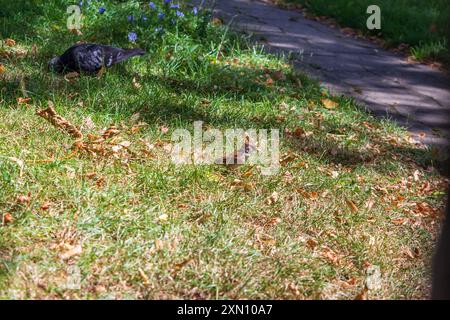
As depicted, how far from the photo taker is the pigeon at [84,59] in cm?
500

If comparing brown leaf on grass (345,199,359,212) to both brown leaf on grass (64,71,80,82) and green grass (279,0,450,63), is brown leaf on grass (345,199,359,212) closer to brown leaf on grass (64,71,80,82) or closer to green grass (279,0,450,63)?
brown leaf on grass (64,71,80,82)

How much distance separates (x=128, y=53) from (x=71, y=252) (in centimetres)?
284

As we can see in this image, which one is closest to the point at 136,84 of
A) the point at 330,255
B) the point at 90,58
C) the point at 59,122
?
the point at 90,58

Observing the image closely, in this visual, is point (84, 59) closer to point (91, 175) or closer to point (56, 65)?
point (56, 65)

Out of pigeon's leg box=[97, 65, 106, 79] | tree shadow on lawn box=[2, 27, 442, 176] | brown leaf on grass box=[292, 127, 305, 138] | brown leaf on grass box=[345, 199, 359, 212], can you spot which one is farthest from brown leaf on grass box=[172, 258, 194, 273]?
pigeon's leg box=[97, 65, 106, 79]

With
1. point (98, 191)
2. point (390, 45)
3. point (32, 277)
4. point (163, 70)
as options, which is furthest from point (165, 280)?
point (390, 45)

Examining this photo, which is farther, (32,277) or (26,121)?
(26,121)

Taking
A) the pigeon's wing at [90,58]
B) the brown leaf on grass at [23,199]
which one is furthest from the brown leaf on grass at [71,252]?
the pigeon's wing at [90,58]

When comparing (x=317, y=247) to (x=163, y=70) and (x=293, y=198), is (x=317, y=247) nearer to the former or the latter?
(x=293, y=198)

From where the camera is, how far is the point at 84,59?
16.4 feet

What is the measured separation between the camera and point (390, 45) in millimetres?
8414

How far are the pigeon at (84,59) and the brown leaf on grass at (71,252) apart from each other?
241cm

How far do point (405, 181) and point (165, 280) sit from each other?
2.30 meters

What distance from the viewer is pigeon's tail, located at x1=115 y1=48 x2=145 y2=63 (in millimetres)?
5285
